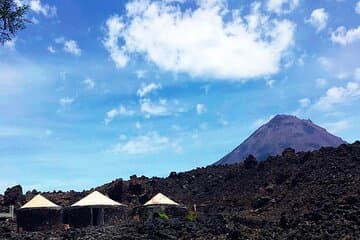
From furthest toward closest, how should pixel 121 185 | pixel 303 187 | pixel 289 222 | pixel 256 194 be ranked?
pixel 121 185
pixel 256 194
pixel 303 187
pixel 289 222

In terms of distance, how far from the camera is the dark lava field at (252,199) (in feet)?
88.8

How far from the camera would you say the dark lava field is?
27062mm

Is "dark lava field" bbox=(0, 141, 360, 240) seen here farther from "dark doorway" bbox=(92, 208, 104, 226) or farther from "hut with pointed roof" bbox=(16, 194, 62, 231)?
"dark doorway" bbox=(92, 208, 104, 226)

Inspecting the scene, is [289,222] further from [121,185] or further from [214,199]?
[121,185]

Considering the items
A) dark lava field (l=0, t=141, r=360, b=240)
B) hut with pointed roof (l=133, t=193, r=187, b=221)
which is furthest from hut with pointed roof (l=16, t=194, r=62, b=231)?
hut with pointed roof (l=133, t=193, r=187, b=221)

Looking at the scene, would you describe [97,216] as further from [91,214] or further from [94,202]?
[94,202]

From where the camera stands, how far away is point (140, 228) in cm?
2773

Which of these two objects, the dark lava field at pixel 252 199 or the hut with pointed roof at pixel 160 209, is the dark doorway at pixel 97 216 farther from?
the hut with pointed roof at pixel 160 209

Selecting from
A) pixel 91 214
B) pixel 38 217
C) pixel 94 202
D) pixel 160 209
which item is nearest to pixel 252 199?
pixel 160 209

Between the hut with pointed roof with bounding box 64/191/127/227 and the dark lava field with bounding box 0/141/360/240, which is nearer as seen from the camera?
the dark lava field with bounding box 0/141/360/240

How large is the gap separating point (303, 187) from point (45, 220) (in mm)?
17319

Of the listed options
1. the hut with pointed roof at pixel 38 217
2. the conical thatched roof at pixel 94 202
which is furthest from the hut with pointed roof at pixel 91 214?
the hut with pointed roof at pixel 38 217

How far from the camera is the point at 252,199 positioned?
44062 millimetres

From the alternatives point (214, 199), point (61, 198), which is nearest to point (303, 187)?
point (214, 199)
